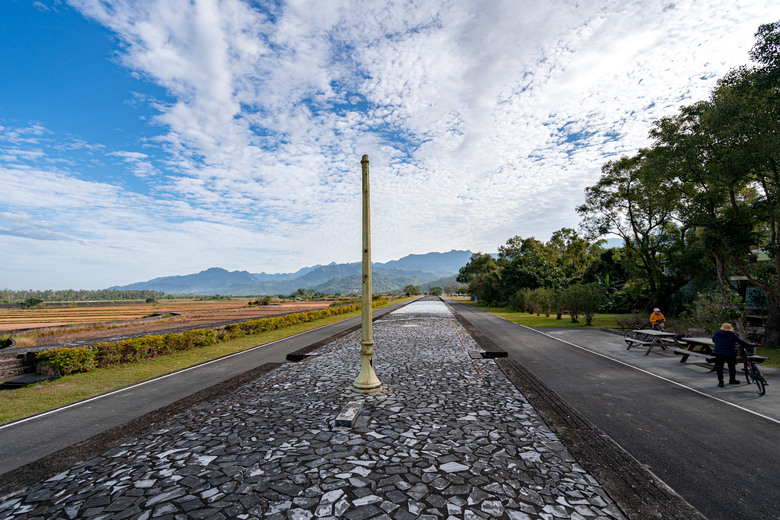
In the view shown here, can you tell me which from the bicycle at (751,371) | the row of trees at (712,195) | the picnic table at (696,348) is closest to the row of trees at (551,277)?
the row of trees at (712,195)

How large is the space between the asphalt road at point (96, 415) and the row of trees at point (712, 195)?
1790 centimetres

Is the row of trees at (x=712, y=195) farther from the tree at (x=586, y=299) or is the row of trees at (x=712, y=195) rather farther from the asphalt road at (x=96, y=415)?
the asphalt road at (x=96, y=415)

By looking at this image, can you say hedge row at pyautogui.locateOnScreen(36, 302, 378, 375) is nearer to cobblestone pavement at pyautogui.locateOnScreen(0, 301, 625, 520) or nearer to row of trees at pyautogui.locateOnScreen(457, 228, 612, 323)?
cobblestone pavement at pyautogui.locateOnScreen(0, 301, 625, 520)

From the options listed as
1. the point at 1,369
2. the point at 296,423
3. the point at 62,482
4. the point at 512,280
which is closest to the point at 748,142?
the point at 296,423

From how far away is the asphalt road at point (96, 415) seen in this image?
502cm

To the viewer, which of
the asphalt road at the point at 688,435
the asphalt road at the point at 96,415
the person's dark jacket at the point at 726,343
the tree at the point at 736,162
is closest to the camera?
the asphalt road at the point at 688,435

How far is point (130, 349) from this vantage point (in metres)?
11.7

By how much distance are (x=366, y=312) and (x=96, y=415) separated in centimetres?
548

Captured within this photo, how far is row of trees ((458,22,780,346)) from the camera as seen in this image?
11258 millimetres

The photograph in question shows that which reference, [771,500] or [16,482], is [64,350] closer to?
[16,482]

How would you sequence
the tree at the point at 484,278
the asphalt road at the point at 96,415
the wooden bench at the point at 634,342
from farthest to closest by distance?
the tree at the point at 484,278 < the wooden bench at the point at 634,342 < the asphalt road at the point at 96,415

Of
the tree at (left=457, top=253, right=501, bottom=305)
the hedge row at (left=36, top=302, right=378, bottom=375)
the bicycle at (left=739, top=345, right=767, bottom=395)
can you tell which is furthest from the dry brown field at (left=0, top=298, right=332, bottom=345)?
the tree at (left=457, top=253, right=501, bottom=305)

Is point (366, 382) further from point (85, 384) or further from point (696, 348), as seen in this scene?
point (696, 348)

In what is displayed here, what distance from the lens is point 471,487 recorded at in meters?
3.80
